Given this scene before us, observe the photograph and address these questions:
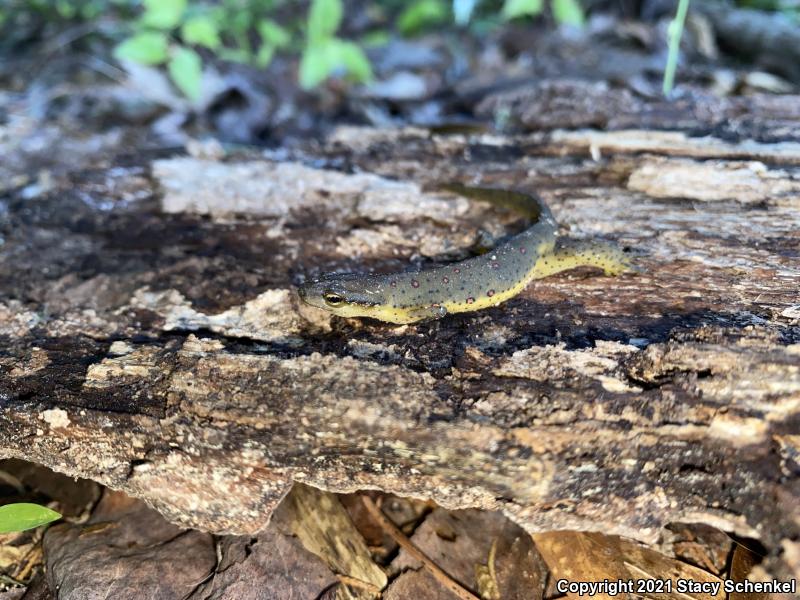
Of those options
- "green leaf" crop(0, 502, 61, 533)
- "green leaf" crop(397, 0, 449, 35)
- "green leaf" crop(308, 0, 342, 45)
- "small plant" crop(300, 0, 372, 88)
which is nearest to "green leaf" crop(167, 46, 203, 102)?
"small plant" crop(300, 0, 372, 88)

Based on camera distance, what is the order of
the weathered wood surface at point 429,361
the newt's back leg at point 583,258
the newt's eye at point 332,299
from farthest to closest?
the newt's back leg at point 583,258 < the newt's eye at point 332,299 < the weathered wood surface at point 429,361

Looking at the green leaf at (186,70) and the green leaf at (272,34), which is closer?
the green leaf at (186,70)

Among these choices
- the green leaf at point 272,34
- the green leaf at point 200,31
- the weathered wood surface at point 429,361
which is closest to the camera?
the weathered wood surface at point 429,361

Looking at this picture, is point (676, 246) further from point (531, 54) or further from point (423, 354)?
point (531, 54)

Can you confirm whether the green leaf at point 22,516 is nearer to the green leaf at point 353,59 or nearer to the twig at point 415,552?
the twig at point 415,552

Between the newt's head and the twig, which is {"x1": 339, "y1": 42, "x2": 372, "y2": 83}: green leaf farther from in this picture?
the twig

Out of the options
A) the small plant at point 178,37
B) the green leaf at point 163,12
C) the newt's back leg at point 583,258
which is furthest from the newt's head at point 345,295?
the green leaf at point 163,12

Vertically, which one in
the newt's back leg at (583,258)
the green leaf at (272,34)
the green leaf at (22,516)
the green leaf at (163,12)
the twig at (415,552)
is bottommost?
the twig at (415,552)

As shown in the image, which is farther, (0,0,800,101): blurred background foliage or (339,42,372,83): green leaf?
(339,42,372,83): green leaf
